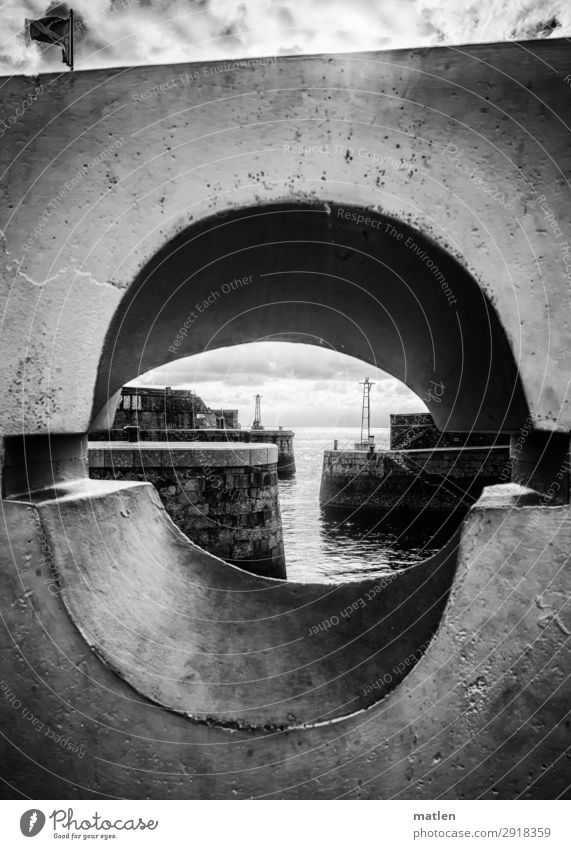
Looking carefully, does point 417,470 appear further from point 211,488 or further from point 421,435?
point 211,488

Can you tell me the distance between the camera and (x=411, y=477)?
18516 mm

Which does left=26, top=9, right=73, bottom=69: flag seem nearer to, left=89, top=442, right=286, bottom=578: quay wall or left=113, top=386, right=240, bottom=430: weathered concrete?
left=89, top=442, right=286, bottom=578: quay wall

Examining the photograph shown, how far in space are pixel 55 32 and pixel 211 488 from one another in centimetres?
722

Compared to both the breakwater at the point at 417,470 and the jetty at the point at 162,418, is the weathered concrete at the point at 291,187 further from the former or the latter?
the breakwater at the point at 417,470

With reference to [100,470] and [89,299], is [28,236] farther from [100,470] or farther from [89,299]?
[100,470]

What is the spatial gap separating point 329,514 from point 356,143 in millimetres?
19429

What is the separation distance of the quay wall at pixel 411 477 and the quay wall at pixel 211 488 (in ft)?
31.2

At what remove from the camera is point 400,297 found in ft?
7.38

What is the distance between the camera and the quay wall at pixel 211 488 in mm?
8398

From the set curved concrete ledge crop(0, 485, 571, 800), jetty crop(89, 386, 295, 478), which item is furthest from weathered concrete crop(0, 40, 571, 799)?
jetty crop(89, 386, 295, 478)

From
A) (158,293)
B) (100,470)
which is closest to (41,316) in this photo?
(158,293)

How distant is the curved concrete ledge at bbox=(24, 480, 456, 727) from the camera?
72.1 inches

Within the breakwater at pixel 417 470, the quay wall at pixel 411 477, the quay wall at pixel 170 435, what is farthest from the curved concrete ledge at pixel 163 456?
the quay wall at pixel 411 477

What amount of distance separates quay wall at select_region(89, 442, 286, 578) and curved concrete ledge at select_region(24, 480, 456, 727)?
587cm
